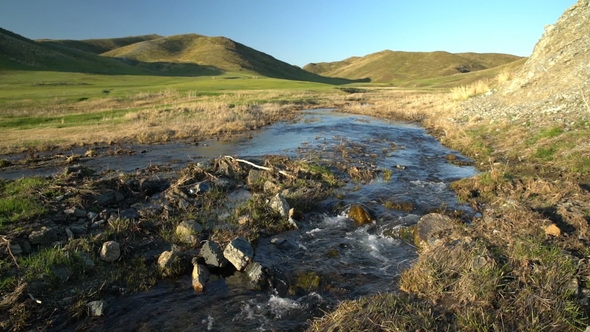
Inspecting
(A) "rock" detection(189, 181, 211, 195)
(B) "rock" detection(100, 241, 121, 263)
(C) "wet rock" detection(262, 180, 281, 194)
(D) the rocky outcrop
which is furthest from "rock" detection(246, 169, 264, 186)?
(D) the rocky outcrop

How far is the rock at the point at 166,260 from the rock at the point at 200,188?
187 inches

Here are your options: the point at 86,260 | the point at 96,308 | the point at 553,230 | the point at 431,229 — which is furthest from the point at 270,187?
the point at 553,230

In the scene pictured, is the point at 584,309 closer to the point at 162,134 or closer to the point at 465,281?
the point at 465,281

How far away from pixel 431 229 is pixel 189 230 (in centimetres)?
682

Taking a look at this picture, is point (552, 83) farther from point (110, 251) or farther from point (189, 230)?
point (110, 251)

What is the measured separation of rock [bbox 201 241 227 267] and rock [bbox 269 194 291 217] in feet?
9.71

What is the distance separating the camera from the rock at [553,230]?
806 centimetres

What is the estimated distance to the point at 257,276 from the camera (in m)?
7.86

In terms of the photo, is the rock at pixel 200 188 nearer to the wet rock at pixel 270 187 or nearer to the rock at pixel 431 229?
the wet rock at pixel 270 187

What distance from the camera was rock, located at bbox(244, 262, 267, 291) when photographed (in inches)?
304

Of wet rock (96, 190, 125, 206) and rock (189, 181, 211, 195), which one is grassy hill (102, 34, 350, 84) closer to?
rock (189, 181, 211, 195)

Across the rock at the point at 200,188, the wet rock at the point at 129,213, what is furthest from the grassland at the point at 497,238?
the rock at the point at 200,188

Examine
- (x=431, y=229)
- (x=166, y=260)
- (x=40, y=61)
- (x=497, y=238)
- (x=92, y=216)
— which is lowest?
(x=92, y=216)

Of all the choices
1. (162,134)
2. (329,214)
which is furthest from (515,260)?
(162,134)
